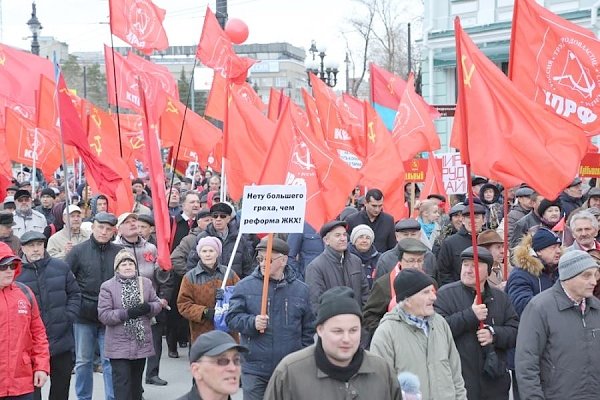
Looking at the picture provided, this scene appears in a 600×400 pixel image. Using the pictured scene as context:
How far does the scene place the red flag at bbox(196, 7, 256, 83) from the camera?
55.4 ft

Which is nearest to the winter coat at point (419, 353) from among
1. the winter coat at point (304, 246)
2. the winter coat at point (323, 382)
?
the winter coat at point (323, 382)

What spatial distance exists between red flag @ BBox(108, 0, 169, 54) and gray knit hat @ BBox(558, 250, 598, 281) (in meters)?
10.6

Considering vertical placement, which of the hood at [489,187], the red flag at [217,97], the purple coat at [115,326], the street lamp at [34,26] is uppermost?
the street lamp at [34,26]

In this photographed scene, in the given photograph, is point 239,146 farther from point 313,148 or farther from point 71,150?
point 71,150

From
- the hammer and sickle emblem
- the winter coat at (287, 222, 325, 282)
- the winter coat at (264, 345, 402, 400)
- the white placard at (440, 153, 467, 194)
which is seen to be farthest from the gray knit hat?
the white placard at (440, 153, 467, 194)

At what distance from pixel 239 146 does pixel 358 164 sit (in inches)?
150

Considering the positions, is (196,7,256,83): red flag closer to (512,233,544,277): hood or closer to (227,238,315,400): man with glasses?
(227,238,315,400): man with glasses

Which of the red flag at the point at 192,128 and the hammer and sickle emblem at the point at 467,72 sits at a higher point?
the red flag at the point at 192,128

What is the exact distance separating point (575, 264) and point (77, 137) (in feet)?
22.2

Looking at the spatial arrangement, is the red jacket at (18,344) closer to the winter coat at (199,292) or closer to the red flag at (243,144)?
the winter coat at (199,292)

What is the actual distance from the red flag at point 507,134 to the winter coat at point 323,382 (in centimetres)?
272

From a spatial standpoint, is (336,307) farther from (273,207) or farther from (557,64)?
(557,64)

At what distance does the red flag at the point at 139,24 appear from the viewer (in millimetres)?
15516

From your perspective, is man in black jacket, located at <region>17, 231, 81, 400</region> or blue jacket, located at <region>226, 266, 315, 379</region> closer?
blue jacket, located at <region>226, 266, 315, 379</region>
